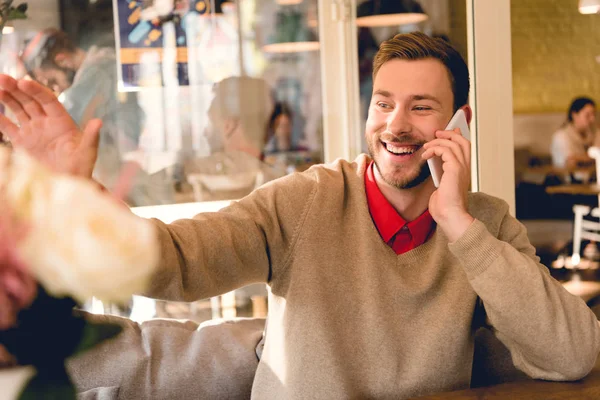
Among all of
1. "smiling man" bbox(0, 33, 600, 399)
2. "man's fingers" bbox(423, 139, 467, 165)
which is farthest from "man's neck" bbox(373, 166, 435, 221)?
"man's fingers" bbox(423, 139, 467, 165)

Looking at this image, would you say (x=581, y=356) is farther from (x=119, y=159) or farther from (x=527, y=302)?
(x=119, y=159)

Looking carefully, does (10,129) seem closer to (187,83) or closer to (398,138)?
(398,138)

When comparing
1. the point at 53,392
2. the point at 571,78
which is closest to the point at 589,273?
the point at 571,78

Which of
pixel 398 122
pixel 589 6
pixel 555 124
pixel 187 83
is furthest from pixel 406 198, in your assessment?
pixel 555 124

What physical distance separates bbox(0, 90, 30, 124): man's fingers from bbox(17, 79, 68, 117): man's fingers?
19 millimetres

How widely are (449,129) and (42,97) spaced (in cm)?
88

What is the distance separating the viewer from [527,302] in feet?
4.27

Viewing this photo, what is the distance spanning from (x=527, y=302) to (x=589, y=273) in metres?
2.00

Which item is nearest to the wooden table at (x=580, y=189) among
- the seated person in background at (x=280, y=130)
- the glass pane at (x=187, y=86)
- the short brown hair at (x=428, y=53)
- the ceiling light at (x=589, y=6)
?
the ceiling light at (x=589, y=6)

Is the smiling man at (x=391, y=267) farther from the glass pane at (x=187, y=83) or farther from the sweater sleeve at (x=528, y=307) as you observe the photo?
the glass pane at (x=187, y=83)

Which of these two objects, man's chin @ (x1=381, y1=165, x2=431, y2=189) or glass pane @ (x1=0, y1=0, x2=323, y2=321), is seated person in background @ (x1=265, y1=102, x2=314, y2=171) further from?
man's chin @ (x1=381, y1=165, x2=431, y2=189)

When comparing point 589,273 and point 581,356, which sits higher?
point 581,356

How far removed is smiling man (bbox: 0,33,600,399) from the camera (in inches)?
51.7

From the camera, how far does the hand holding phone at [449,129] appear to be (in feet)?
4.87
